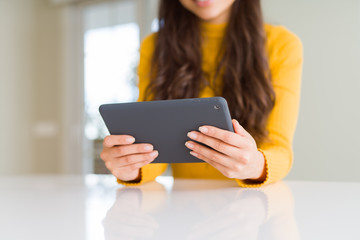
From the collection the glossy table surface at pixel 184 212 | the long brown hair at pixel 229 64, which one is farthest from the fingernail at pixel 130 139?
the long brown hair at pixel 229 64

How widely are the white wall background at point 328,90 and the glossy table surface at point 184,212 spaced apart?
1.75m

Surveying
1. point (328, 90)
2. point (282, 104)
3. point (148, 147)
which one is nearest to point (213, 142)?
point (148, 147)

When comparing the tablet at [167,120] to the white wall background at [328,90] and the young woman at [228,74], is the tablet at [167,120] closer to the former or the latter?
the young woman at [228,74]

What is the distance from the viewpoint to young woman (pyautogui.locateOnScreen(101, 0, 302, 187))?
1067 millimetres

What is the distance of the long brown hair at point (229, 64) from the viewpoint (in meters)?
1.27

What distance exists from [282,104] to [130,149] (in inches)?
23.6

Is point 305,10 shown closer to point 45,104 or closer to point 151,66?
point 151,66

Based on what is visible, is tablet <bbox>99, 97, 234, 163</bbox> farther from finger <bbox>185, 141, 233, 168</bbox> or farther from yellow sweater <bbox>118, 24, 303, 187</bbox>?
yellow sweater <bbox>118, 24, 303, 187</bbox>

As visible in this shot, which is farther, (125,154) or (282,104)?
(282,104)

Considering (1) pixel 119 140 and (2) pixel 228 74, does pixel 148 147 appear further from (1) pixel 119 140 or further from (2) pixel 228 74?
(2) pixel 228 74

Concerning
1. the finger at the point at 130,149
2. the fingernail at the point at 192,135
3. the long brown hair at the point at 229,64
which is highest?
the long brown hair at the point at 229,64

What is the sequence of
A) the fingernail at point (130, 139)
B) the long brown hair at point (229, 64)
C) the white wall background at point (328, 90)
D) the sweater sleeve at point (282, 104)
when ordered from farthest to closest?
the white wall background at point (328, 90) < the long brown hair at point (229, 64) < the sweater sleeve at point (282, 104) < the fingernail at point (130, 139)

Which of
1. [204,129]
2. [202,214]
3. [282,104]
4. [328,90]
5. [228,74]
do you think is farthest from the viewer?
[328,90]

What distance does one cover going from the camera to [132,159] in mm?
964
